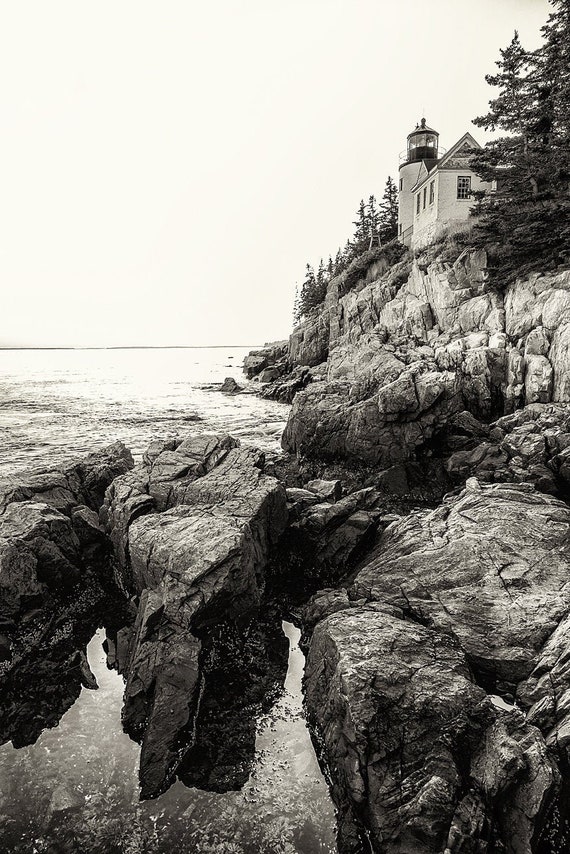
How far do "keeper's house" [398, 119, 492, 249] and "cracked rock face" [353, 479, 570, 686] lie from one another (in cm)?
3491

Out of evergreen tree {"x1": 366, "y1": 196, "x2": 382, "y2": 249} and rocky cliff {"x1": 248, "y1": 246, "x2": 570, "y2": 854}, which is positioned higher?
evergreen tree {"x1": 366, "y1": 196, "x2": 382, "y2": 249}

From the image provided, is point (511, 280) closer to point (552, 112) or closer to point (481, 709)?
point (552, 112)

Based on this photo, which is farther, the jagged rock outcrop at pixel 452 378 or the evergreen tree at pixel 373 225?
the evergreen tree at pixel 373 225

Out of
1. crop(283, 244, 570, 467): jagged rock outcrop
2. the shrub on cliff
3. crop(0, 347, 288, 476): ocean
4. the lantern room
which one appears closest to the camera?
crop(283, 244, 570, 467): jagged rock outcrop

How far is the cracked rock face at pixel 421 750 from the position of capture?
5.64 m

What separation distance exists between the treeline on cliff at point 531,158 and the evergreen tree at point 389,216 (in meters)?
30.2

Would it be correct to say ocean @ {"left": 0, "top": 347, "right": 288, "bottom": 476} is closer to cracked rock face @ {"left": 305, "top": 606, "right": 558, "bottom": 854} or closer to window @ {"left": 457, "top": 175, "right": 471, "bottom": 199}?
cracked rock face @ {"left": 305, "top": 606, "right": 558, "bottom": 854}

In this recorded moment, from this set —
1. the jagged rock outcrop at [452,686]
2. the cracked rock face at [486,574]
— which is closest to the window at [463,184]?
the cracked rock face at [486,574]

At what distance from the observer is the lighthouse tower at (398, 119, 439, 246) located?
51.2 meters

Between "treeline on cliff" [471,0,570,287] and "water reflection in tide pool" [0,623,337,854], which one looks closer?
"water reflection in tide pool" [0,623,337,854]

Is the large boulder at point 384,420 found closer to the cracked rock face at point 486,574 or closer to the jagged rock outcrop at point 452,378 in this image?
the jagged rock outcrop at point 452,378

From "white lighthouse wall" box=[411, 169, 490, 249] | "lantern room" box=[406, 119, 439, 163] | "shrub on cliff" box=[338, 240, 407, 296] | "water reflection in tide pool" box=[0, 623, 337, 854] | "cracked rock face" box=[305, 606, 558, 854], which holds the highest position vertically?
"lantern room" box=[406, 119, 439, 163]

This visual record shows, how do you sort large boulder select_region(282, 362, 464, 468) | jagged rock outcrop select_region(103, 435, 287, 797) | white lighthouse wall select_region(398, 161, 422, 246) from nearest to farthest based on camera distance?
jagged rock outcrop select_region(103, 435, 287, 797) → large boulder select_region(282, 362, 464, 468) → white lighthouse wall select_region(398, 161, 422, 246)

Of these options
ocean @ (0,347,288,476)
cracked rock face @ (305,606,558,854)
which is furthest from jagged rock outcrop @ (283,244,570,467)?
cracked rock face @ (305,606,558,854)
